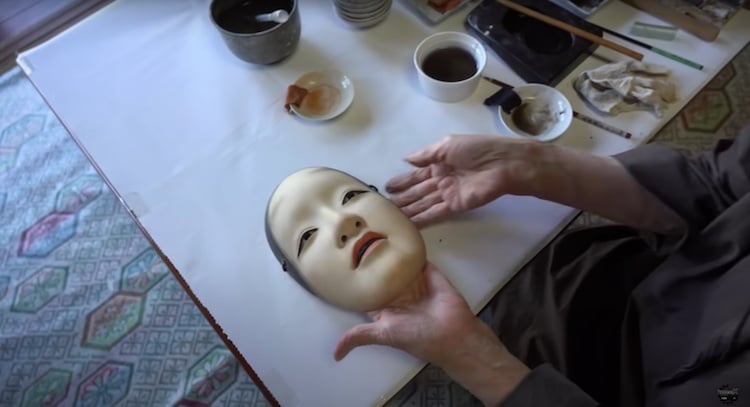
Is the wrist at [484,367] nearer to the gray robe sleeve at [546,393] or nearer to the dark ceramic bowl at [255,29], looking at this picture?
the gray robe sleeve at [546,393]

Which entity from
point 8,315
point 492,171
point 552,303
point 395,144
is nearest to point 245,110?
point 395,144

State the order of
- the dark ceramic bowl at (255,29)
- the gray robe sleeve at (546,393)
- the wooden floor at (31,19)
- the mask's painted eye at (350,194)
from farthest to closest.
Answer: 1. the wooden floor at (31,19)
2. the dark ceramic bowl at (255,29)
3. the mask's painted eye at (350,194)
4. the gray robe sleeve at (546,393)

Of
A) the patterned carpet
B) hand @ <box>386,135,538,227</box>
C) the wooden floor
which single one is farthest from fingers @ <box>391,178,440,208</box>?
the wooden floor

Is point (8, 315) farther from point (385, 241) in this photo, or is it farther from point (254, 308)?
point (385, 241)

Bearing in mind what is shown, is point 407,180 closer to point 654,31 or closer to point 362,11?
point 362,11

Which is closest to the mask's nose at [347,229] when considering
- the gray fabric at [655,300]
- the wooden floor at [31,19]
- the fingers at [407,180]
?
the fingers at [407,180]

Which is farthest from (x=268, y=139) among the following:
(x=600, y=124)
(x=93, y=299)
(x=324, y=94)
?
(x=93, y=299)

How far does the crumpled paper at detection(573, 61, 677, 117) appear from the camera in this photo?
75 cm

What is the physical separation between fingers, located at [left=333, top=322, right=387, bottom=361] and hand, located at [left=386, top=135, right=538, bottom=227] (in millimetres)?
153

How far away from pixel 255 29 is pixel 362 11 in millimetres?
→ 162

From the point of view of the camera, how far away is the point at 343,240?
24.8 inches

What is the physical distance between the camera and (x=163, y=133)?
2.62 feet

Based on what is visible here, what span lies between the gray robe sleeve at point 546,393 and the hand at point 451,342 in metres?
0.01

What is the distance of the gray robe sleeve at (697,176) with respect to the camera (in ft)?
1.96
